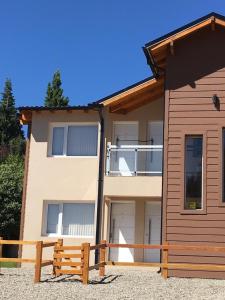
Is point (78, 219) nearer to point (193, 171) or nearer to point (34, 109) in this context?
point (34, 109)

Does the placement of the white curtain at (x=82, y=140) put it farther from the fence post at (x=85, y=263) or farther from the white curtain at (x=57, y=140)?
the fence post at (x=85, y=263)

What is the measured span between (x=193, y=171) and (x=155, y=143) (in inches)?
179

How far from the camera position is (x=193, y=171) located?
14164mm

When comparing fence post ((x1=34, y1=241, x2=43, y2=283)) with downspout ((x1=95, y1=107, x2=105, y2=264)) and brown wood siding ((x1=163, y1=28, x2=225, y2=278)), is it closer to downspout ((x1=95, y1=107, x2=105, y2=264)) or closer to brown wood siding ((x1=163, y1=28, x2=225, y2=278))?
brown wood siding ((x1=163, y1=28, x2=225, y2=278))

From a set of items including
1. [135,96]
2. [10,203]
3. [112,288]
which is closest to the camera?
[112,288]

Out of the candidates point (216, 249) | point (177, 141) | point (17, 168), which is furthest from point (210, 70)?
point (17, 168)

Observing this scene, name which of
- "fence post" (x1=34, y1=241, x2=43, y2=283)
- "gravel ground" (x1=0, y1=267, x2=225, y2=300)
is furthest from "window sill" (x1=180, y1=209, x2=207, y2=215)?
"fence post" (x1=34, y1=241, x2=43, y2=283)

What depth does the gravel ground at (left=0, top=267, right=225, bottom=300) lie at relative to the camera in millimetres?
10586

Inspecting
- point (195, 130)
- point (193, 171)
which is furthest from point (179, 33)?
point (193, 171)

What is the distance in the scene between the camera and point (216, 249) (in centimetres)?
1245

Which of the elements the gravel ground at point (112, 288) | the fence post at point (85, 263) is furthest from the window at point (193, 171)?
the fence post at point (85, 263)

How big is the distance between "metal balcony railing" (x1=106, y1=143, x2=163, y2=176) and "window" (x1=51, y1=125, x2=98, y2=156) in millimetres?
782

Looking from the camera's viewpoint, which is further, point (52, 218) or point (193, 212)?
point (52, 218)

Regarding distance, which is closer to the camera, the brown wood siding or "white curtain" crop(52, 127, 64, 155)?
the brown wood siding
